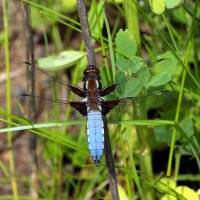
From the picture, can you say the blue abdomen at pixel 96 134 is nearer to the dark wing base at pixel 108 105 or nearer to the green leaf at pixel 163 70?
the dark wing base at pixel 108 105

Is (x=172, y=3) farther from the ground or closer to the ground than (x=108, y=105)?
farther from the ground

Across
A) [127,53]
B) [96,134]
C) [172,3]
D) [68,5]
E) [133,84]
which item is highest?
[68,5]

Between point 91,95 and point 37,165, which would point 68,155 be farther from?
point 91,95

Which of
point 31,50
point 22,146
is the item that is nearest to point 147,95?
point 31,50

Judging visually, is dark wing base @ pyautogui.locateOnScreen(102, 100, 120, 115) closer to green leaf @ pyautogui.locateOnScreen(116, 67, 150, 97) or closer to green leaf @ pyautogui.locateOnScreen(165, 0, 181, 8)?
green leaf @ pyautogui.locateOnScreen(116, 67, 150, 97)

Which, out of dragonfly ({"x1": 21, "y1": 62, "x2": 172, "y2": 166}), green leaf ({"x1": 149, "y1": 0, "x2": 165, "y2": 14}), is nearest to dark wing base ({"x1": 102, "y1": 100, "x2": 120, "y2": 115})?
dragonfly ({"x1": 21, "y1": 62, "x2": 172, "y2": 166})

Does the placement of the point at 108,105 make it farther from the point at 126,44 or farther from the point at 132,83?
the point at 126,44

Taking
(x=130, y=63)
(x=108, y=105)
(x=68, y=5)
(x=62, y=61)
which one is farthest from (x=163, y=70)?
(x=68, y=5)

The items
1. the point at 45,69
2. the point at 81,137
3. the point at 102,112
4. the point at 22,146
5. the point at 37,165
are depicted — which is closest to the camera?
the point at 102,112
